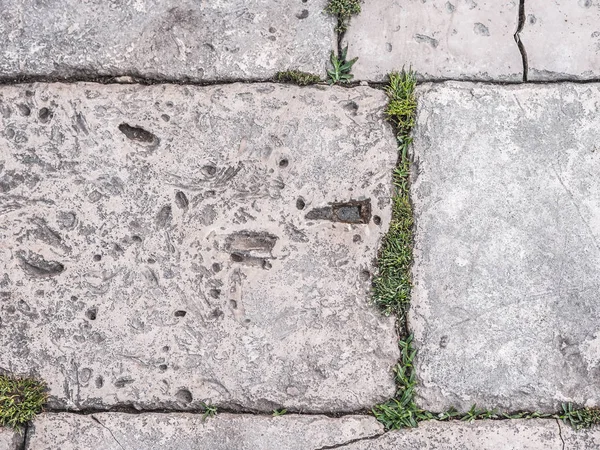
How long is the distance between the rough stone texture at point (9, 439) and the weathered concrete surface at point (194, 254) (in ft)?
0.68

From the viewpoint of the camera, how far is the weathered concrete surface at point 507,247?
7.83ft

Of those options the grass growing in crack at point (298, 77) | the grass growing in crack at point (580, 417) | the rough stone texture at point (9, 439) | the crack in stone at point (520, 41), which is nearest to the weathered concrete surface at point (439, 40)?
the crack in stone at point (520, 41)

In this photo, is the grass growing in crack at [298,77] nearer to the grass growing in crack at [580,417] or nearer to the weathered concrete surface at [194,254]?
the weathered concrete surface at [194,254]

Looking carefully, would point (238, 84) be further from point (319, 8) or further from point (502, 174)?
point (502, 174)

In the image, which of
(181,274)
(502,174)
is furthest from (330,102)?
(181,274)

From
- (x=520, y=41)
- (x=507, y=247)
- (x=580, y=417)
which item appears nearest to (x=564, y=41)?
(x=520, y=41)

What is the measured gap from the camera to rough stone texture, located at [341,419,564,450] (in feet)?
7.75

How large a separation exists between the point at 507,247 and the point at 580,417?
656 millimetres

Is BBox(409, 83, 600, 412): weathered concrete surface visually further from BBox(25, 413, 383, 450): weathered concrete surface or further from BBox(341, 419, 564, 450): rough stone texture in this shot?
BBox(25, 413, 383, 450): weathered concrete surface

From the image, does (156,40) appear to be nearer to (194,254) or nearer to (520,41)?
(194,254)

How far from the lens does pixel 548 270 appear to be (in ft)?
7.88

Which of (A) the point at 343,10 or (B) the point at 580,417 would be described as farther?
(A) the point at 343,10

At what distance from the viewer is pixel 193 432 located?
2.39m

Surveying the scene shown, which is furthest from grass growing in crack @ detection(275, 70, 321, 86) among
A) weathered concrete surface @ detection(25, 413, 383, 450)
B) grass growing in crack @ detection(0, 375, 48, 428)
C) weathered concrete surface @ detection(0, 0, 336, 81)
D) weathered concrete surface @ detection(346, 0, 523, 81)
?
grass growing in crack @ detection(0, 375, 48, 428)
